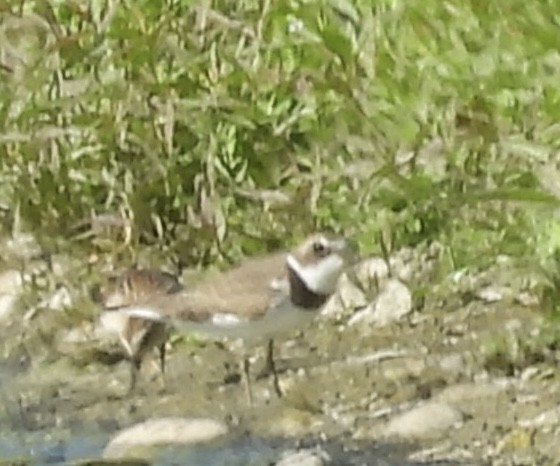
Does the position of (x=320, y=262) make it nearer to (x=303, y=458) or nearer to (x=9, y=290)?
(x=303, y=458)

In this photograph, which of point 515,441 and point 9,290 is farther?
point 9,290

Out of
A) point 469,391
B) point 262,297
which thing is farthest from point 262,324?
point 469,391

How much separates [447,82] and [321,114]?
77 mm

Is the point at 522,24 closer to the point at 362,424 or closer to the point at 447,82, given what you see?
the point at 447,82

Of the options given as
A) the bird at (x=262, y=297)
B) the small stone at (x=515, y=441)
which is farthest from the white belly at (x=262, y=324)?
the small stone at (x=515, y=441)

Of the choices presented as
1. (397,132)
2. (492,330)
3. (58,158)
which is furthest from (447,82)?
(58,158)

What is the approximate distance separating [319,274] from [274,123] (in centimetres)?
12

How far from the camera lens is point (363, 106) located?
2.94 ft

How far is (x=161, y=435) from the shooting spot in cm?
85

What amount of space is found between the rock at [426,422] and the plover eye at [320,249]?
10 cm

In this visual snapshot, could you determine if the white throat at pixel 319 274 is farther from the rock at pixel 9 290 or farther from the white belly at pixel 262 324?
the rock at pixel 9 290

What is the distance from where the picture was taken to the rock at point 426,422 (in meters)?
0.82

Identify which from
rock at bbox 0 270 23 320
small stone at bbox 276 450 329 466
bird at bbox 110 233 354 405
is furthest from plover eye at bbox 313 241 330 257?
rock at bbox 0 270 23 320

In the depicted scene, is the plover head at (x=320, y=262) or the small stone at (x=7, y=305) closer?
the plover head at (x=320, y=262)
